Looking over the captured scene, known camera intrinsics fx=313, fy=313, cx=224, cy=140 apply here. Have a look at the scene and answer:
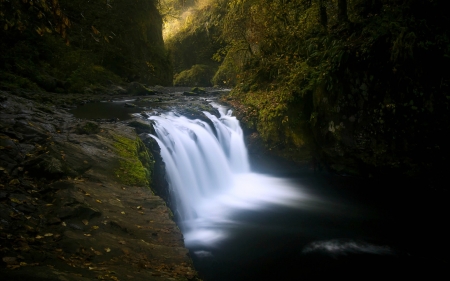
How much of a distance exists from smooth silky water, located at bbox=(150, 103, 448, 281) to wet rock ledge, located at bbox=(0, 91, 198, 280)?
6.55 ft

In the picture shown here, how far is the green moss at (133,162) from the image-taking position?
492 centimetres

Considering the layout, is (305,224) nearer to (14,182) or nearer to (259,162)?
(259,162)

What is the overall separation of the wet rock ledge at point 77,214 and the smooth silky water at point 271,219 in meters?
2.00

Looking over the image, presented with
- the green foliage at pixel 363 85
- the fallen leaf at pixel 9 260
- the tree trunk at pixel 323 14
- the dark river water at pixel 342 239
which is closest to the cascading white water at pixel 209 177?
the dark river water at pixel 342 239

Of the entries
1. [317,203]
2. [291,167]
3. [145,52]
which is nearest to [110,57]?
Result: [145,52]

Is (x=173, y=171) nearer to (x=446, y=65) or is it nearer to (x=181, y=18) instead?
(x=446, y=65)

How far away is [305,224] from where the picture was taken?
719 cm

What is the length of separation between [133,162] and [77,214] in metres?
2.05

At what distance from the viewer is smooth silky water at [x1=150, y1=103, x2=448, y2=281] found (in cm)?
555

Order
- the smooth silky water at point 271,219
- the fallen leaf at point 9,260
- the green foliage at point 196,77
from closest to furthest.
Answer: the fallen leaf at point 9,260
the smooth silky water at point 271,219
the green foliage at point 196,77

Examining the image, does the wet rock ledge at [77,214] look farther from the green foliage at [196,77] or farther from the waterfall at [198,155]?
the green foliage at [196,77]

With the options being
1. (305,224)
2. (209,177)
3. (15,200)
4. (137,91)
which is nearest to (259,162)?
(209,177)

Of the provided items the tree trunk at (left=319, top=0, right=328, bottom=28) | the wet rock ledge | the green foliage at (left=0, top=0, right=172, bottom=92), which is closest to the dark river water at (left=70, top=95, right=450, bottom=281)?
the wet rock ledge

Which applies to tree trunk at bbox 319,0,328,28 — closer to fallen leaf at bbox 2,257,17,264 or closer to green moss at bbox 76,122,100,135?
green moss at bbox 76,122,100,135
